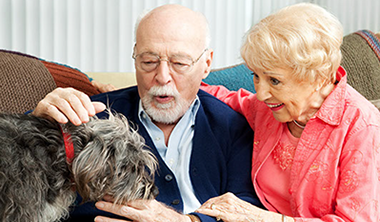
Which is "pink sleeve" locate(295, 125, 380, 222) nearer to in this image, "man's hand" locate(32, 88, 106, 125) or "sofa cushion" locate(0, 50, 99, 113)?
"man's hand" locate(32, 88, 106, 125)

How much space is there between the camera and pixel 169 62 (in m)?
2.08

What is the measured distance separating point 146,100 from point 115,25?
7.84 feet

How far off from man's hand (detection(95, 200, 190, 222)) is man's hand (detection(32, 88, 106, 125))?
300mm

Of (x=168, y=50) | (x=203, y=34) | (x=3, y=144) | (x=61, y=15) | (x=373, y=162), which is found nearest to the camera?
(x=3, y=144)

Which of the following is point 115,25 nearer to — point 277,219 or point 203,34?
point 203,34

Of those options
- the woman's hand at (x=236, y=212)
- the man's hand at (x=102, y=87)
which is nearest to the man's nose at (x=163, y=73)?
the man's hand at (x=102, y=87)

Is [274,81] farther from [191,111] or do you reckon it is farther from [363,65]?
[363,65]

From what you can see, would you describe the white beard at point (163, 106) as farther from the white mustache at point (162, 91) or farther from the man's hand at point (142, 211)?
the man's hand at point (142, 211)

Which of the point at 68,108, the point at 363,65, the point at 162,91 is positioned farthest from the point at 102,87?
the point at 363,65

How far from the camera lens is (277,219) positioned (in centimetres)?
175

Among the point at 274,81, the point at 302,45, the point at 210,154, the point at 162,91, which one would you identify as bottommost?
the point at 210,154

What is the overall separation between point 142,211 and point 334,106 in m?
0.84

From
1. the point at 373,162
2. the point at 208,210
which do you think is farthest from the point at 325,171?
the point at 208,210

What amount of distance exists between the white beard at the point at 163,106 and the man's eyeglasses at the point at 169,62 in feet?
0.31
